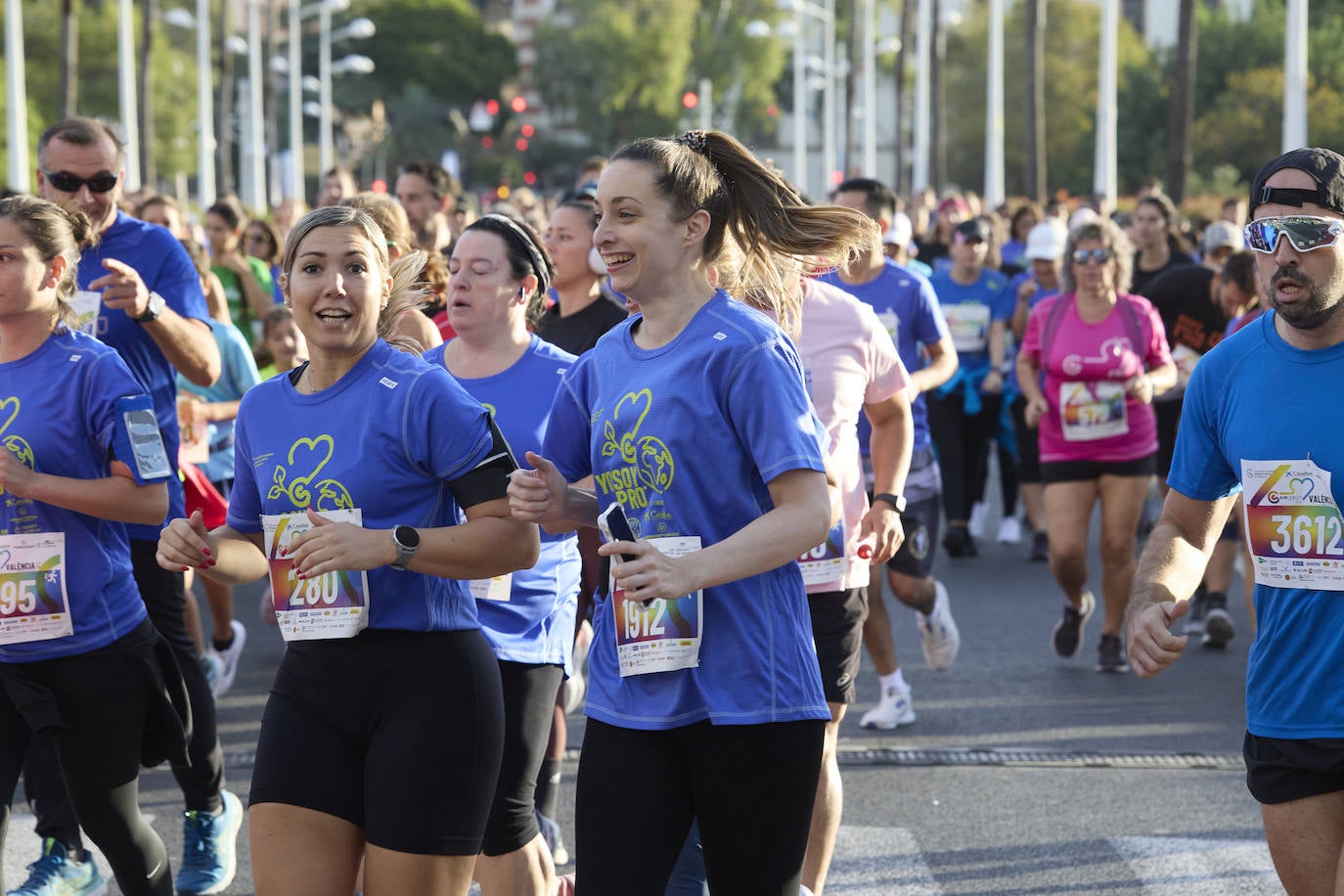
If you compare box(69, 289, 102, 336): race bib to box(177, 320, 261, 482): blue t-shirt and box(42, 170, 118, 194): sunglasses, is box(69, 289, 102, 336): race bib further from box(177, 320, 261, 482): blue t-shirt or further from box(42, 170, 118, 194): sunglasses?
box(177, 320, 261, 482): blue t-shirt

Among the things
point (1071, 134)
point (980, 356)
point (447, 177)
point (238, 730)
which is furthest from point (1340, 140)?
point (238, 730)

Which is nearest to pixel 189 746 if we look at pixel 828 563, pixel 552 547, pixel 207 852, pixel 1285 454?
pixel 207 852

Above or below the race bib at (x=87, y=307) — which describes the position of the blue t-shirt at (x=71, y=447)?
below

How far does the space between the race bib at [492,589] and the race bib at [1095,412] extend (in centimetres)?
473

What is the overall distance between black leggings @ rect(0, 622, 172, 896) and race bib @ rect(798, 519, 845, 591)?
180cm

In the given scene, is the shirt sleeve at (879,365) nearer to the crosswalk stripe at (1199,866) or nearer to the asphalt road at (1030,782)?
the asphalt road at (1030,782)

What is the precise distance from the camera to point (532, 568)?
4.74 metres

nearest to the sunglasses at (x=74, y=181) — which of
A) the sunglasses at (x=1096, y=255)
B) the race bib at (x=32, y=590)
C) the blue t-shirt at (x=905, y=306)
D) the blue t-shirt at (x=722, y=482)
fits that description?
the race bib at (x=32, y=590)

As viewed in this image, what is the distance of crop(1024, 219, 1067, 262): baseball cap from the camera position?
471 inches

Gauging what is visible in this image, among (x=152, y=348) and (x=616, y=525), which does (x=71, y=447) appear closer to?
(x=152, y=348)

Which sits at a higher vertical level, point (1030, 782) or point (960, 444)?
point (960, 444)

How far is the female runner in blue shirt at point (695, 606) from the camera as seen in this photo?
11.8ft

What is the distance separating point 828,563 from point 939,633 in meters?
2.89

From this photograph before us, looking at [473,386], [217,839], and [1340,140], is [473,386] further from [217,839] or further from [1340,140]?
[1340,140]
